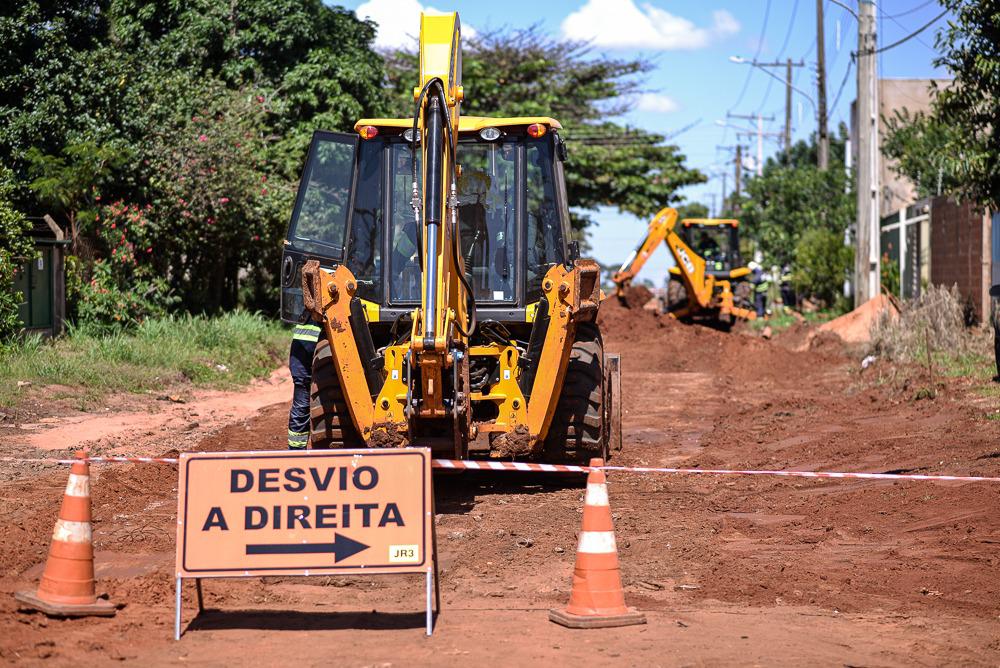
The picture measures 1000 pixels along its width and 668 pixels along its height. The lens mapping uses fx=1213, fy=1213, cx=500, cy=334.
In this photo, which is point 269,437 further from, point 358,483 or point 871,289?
point 871,289

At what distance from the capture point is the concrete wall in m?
20.9

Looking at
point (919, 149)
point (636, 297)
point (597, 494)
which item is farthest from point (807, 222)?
point (597, 494)

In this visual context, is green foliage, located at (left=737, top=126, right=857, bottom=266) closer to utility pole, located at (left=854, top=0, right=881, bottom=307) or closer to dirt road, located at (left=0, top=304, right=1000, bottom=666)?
utility pole, located at (left=854, top=0, right=881, bottom=307)

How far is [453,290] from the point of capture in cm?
873

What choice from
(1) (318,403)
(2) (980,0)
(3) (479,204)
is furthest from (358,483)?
(2) (980,0)

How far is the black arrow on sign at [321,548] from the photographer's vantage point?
6191mm

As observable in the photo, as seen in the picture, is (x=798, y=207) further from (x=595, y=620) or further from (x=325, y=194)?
(x=595, y=620)

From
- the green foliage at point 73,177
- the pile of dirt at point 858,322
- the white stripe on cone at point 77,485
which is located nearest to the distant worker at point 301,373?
the white stripe on cone at point 77,485

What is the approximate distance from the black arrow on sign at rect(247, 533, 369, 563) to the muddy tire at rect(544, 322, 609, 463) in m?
3.58

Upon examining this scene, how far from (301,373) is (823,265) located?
2661 cm

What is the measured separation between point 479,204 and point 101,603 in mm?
4545

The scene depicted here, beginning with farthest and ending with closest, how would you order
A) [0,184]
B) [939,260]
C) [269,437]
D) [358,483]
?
[939,260] < [0,184] < [269,437] < [358,483]

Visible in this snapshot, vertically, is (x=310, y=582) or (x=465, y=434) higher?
(x=465, y=434)

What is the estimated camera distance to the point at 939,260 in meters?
23.8
